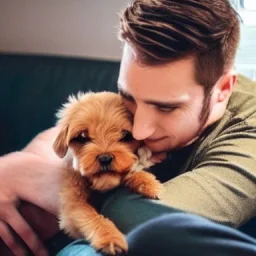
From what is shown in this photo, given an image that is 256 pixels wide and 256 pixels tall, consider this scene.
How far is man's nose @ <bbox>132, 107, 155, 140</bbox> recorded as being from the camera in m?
1.27

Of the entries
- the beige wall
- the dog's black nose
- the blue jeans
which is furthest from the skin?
the beige wall

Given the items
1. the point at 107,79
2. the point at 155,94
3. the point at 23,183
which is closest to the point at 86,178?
the point at 155,94

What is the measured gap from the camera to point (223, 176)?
1.16 meters

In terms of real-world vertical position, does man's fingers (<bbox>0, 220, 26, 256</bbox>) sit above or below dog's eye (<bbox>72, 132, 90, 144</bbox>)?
below

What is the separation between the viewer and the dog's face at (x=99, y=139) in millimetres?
1206

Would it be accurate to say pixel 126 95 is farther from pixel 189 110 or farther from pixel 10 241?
pixel 10 241

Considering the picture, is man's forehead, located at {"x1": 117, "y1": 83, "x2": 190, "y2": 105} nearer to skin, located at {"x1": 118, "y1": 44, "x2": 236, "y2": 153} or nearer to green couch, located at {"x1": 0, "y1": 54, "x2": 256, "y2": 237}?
skin, located at {"x1": 118, "y1": 44, "x2": 236, "y2": 153}

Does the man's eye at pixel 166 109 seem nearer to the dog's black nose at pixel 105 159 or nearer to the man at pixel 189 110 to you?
the man at pixel 189 110

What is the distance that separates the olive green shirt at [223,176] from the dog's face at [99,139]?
120mm

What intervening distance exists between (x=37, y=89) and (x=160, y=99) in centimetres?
90

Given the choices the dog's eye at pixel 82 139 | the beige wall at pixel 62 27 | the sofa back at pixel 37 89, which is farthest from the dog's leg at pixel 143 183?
the beige wall at pixel 62 27

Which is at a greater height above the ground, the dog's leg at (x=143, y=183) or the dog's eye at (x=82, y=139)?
Result: the dog's eye at (x=82, y=139)

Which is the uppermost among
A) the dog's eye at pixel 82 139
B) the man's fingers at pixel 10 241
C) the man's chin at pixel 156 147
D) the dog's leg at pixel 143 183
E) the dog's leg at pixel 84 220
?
the dog's eye at pixel 82 139

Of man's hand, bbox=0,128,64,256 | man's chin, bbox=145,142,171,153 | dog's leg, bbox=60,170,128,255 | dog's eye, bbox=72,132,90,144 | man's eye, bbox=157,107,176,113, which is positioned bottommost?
man's hand, bbox=0,128,64,256
